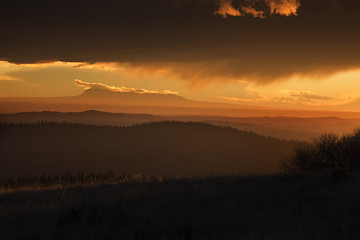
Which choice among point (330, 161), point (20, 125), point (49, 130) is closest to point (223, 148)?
point (49, 130)

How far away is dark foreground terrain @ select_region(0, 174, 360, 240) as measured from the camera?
7152mm

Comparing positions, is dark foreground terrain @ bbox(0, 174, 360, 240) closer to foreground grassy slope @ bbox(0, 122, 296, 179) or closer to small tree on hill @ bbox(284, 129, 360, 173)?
small tree on hill @ bbox(284, 129, 360, 173)

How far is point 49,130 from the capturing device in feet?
397

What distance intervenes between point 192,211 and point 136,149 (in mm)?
105809

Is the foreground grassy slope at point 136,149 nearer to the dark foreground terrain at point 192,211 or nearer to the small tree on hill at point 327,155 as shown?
the small tree on hill at point 327,155

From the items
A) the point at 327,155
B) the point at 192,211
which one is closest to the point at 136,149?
the point at 327,155

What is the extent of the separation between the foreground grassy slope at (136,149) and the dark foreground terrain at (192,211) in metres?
78.0

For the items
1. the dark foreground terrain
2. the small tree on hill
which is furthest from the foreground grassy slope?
the dark foreground terrain

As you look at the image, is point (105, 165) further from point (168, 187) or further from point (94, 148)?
point (168, 187)

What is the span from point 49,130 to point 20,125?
942 cm

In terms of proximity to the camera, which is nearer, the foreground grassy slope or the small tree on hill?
the small tree on hill

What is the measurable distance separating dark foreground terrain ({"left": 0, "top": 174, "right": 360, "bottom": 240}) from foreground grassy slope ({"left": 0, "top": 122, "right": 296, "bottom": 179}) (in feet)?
256

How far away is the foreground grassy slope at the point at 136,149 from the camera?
96944 mm

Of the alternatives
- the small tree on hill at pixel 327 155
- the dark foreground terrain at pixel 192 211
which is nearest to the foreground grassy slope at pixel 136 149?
the small tree on hill at pixel 327 155
